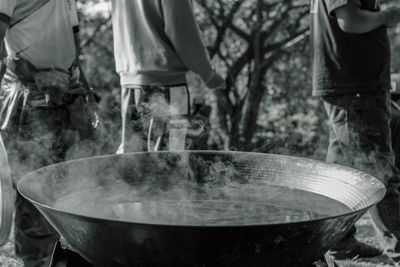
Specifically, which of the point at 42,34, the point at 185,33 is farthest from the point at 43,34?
the point at 185,33

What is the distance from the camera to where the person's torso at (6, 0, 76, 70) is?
9.96 ft

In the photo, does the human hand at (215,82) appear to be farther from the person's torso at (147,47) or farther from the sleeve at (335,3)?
the sleeve at (335,3)

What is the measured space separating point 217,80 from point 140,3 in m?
0.68

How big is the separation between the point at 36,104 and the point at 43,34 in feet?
1.30

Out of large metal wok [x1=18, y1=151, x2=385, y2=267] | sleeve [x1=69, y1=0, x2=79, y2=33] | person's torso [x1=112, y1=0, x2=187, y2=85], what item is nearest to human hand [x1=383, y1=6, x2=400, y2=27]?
person's torso [x1=112, y1=0, x2=187, y2=85]

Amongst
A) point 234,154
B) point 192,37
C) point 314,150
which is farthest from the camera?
point 314,150

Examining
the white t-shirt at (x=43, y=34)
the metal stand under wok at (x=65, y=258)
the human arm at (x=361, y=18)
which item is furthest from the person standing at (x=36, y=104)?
the human arm at (x=361, y=18)

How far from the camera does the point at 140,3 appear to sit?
346 centimetres

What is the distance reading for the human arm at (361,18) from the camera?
3.13m

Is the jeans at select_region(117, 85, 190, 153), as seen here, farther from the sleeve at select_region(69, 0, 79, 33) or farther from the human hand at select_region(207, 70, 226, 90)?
the sleeve at select_region(69, 0, 79, 33)

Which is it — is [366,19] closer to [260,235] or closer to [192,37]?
[192,37]

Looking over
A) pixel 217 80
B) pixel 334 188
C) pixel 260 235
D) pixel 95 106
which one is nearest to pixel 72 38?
pixel 95 106

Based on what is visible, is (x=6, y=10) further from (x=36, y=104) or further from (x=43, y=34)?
(x=36, y=104)

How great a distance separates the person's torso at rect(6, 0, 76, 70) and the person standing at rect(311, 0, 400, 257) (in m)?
1.53
